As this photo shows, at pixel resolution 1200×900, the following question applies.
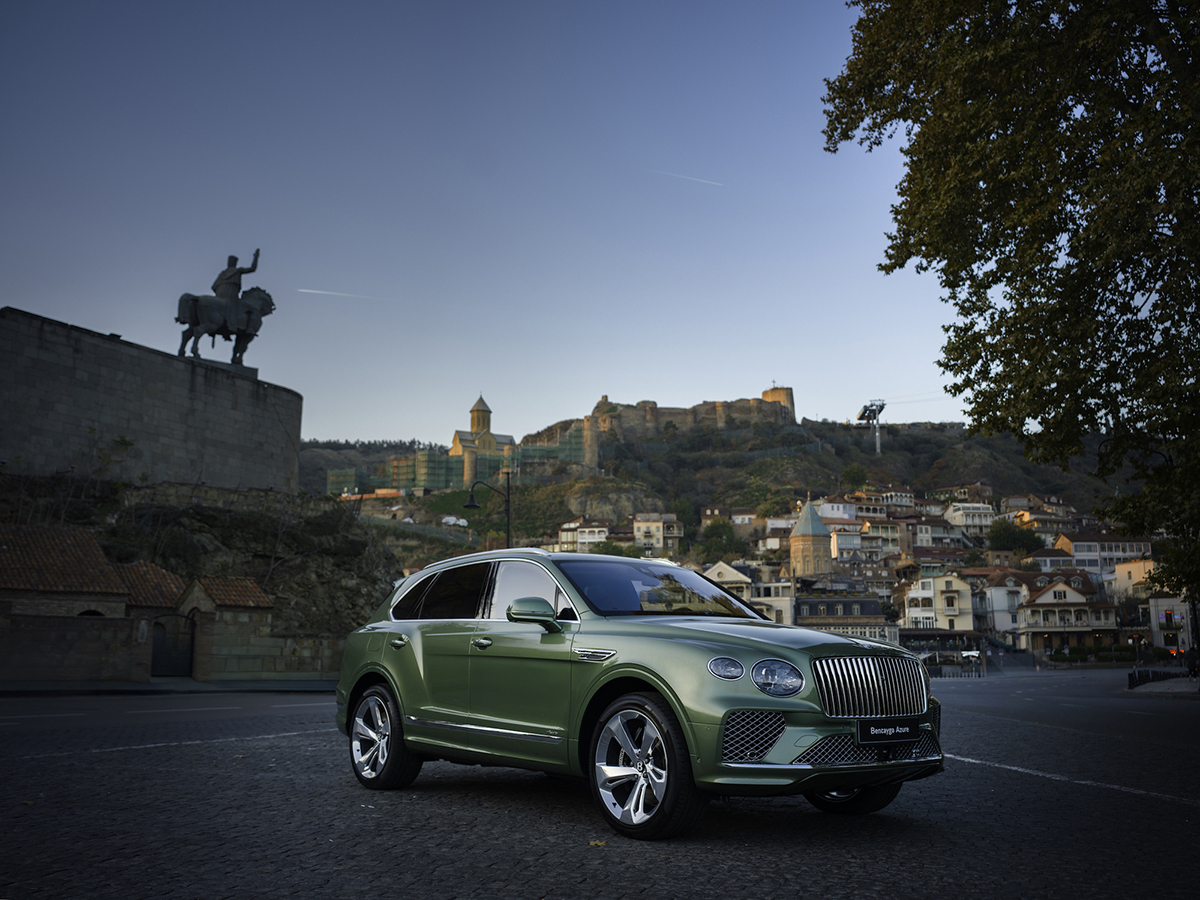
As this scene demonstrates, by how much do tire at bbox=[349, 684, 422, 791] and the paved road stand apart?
0.62 ft

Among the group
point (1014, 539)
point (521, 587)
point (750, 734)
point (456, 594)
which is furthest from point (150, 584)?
point (1014, 539)

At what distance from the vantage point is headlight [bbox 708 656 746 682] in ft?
16.1

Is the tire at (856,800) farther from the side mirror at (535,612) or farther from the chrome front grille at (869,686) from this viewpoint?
the side mirror at (535,612)

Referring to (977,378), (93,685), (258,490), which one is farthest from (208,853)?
(258,490)

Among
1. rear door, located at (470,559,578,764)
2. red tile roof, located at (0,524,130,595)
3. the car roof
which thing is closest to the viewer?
rear door, located at (470,559,578,764)

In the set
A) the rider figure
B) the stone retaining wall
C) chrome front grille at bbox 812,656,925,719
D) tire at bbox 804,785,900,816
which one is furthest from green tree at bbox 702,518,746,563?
chrome front grille at bbox 812,656,925,719

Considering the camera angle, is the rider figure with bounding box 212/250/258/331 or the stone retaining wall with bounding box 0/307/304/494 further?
A: the rider figure with bounding box 212/250/258/331

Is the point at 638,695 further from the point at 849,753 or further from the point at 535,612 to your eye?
the point at 849,753

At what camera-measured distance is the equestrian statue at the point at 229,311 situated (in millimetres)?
46281

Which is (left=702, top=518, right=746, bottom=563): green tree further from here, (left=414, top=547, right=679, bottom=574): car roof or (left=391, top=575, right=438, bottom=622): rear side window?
(left=414, top=547, right=679, bottom=574): car roof

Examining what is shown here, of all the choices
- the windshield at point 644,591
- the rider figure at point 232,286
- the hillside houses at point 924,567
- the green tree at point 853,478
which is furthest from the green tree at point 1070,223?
the green tree at point 853,478

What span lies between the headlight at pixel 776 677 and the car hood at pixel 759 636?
121 millimetres

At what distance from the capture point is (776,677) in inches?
193

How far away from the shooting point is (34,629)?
22.9 meters
